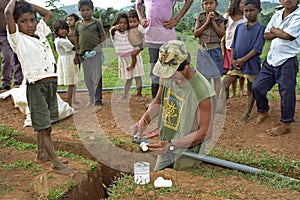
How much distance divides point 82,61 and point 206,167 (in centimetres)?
280

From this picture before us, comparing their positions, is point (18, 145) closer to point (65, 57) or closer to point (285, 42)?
point (65, 57)

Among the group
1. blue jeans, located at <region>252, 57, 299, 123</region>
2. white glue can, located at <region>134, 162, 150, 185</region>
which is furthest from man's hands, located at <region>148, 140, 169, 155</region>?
blue jeans, located at <region>252, 57, 299, 123</region>

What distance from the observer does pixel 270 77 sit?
4.69 metres

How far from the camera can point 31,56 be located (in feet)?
12.2

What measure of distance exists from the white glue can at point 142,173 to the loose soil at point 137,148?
0.36ft

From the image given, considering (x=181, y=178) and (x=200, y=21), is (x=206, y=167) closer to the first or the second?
(x=181, y=178)

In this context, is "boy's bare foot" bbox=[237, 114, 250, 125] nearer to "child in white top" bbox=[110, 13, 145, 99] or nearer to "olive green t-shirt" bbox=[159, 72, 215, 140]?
"olive green t-shirt" bbox=[159, 72, 215, 140]

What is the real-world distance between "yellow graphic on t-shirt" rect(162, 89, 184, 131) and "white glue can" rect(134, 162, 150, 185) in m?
0.52

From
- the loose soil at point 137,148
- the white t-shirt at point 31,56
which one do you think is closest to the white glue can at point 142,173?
the loose soil at point 137,148

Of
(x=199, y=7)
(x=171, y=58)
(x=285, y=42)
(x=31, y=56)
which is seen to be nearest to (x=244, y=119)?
(x=285, y=42)

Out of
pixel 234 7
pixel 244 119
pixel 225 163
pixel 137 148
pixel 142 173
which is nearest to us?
pixel 142 173

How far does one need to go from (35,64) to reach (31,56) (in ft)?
0.28

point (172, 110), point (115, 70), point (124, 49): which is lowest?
point (115, 70)

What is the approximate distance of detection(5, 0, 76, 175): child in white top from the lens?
3.63 metres
